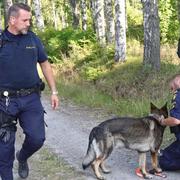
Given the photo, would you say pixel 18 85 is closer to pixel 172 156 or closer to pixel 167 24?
pixel 172 156

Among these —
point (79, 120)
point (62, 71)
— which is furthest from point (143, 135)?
point (62, 71)

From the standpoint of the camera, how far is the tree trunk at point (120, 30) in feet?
44.4

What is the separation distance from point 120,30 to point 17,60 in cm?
894

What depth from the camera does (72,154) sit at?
6.94 m

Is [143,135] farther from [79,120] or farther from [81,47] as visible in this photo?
[81,47]

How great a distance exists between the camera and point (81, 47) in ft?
56.4

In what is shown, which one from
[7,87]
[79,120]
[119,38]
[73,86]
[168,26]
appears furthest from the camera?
[168,26]

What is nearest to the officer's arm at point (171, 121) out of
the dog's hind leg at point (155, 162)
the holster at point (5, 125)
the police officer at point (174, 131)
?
the police officer at point (174, 131)

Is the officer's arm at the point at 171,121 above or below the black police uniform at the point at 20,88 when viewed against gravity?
below

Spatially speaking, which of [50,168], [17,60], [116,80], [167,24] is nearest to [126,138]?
[50,168]

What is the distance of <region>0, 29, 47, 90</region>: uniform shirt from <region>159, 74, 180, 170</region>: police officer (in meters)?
1.80

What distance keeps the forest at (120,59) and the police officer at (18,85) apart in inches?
154

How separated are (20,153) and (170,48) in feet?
31.0

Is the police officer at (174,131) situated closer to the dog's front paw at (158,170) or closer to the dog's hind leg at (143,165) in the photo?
the dog's front paw at (158,170)
